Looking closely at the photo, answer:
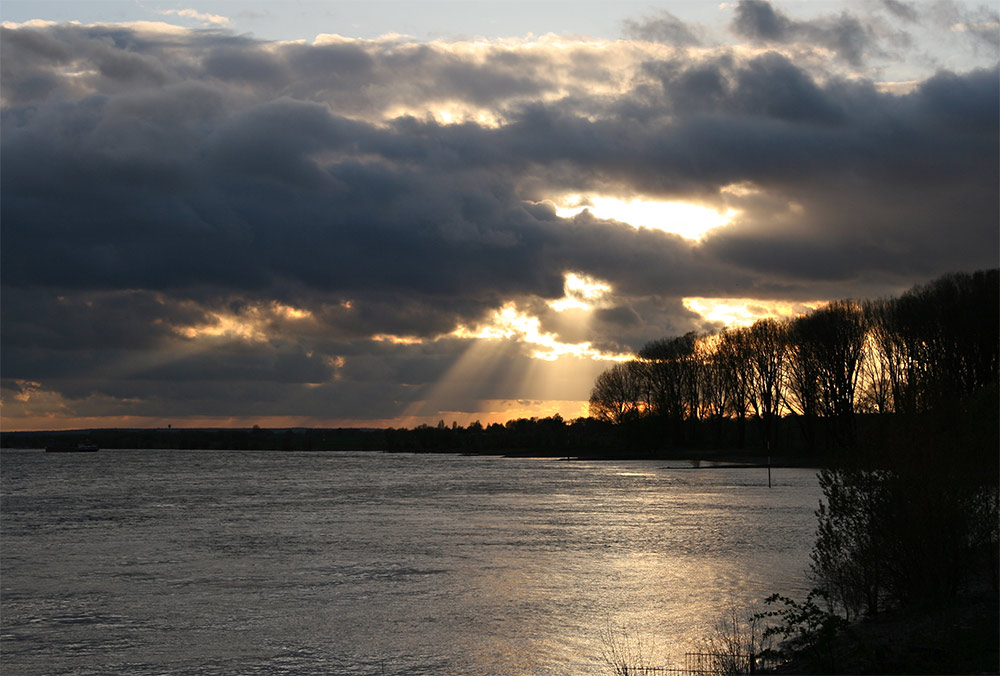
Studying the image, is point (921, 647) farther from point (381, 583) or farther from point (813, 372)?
point (813, 372)

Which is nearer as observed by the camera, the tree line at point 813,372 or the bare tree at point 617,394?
the tree line at point 813,372

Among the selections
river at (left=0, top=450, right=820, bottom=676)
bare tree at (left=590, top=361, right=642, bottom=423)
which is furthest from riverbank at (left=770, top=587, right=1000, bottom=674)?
bare tree at (left=590, top=361, right=642, bottom=423)

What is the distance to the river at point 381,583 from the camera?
2206cm

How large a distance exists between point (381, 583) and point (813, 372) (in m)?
102

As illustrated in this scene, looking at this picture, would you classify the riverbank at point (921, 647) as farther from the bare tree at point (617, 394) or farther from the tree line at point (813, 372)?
the bare tree at point (617, 394)

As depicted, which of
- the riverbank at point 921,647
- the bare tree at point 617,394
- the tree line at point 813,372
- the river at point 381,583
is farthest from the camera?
the bare tree at point 617,394

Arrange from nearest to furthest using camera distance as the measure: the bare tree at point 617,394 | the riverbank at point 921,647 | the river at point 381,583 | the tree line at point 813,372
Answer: the riverbank at point 921,647 < the river at point 381,583 < the tree line at point 813,372 < the bare tree at point 617,394

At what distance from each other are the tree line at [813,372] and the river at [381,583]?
8.09 m

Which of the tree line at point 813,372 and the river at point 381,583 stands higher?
the tree line at point 813,372

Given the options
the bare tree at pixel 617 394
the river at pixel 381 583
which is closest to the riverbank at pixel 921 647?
the river at pixel 381 583

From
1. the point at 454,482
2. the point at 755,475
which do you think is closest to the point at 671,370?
the point at 755,475

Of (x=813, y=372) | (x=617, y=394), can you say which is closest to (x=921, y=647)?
(x=813, y=372)

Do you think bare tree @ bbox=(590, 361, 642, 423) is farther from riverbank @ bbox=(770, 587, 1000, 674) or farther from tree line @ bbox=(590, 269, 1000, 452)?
riverbank @ bbox=(770, 587, 1000, 674)

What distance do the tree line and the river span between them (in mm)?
8093
